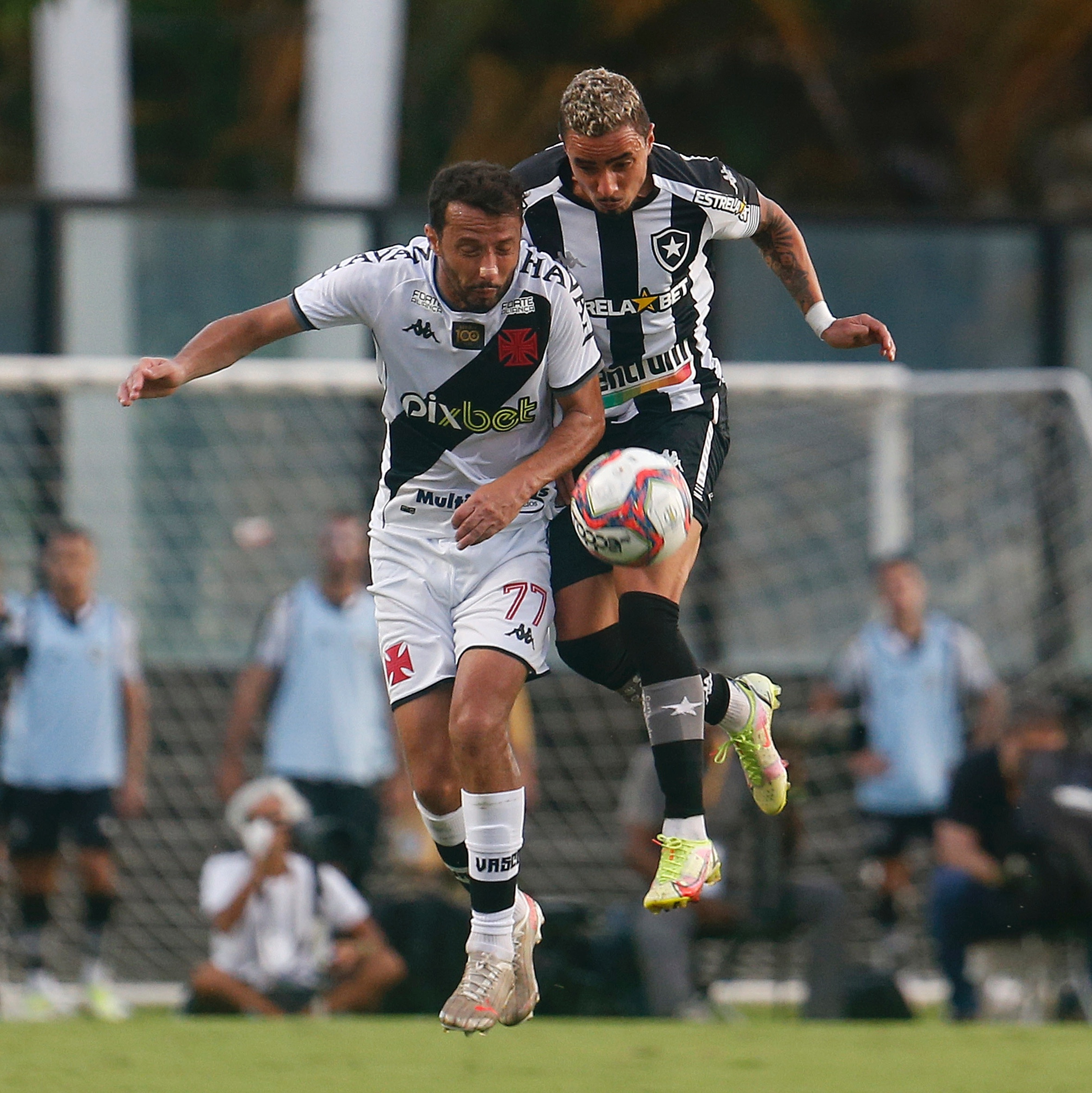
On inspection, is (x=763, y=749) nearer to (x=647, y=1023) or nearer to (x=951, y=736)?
(x=647, y=1023)

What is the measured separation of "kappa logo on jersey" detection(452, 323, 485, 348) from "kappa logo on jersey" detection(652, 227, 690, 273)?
0.70 m

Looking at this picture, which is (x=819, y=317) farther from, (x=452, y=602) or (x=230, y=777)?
(x=230, y=777)

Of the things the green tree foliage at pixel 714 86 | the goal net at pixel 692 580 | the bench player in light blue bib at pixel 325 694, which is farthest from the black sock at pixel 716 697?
the green tree foliage at pixel 714 86

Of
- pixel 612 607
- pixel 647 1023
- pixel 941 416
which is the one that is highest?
pixel 941 416

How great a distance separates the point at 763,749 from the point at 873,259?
Answer: 711 cm

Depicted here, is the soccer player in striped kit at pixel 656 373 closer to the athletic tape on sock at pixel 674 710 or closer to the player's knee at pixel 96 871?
the athletic tape on sock at pixel 674 710

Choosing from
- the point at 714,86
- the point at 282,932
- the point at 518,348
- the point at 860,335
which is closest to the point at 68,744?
the point at 282,932

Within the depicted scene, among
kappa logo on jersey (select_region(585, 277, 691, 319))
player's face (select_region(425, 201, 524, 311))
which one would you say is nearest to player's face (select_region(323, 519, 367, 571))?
kappa logo on jersey (select_region(585, 277, 691, 319))

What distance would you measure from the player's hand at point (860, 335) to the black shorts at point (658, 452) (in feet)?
1.74

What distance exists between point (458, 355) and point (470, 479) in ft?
1.53

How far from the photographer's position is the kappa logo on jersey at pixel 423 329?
725 centimetres

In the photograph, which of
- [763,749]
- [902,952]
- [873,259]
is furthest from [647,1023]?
[873,259]

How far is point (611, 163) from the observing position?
7.06m

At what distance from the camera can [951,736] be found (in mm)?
13086
